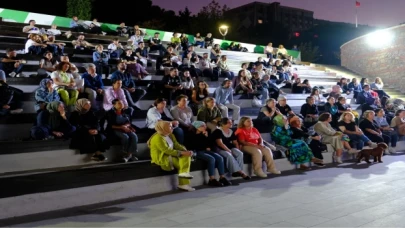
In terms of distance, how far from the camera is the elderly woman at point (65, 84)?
738 cm

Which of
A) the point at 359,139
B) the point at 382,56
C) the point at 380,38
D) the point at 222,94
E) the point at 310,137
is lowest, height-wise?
the point at 359,139

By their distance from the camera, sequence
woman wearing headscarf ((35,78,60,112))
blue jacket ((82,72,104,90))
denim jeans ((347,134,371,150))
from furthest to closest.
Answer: denim jeans ((347,134,371,150)) < blue jacket ((82,72,104,90)) < woman wearing headscarf ((35,78,60,112))

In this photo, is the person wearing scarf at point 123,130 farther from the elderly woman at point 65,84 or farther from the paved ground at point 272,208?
the paved ground at point 272,208

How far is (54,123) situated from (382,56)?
16491 mm

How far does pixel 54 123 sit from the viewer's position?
6410 millimetres

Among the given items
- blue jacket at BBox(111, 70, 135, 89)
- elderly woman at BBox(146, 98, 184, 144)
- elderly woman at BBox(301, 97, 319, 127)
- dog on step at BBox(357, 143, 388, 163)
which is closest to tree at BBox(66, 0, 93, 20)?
blue jacket at BBox(111, 70, 135, 89)

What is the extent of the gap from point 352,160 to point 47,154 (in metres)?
6.44

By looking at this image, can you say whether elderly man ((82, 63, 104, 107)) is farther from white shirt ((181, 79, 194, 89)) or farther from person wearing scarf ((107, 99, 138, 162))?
white shirt ((181, 79, 194, 89))

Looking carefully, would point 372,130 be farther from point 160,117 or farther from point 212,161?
point 160,117

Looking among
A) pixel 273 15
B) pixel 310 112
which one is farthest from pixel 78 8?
pixel 273 15

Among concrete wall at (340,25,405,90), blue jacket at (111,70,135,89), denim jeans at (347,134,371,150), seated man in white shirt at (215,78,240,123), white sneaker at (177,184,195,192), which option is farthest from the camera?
concrete wall at (340,25,405,90)

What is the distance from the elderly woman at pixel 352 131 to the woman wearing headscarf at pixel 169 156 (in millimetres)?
4833

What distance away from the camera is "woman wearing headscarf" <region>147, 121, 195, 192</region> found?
5.91 m

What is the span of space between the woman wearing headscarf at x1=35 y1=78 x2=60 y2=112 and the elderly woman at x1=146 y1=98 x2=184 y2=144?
1.69m
